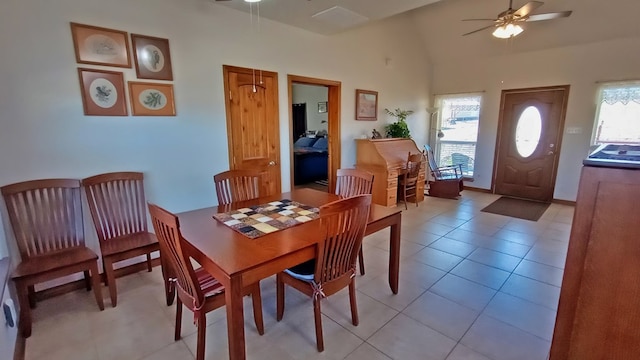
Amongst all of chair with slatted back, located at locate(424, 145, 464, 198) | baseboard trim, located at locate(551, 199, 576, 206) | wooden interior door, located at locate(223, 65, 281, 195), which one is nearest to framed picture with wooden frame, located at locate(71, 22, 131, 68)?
wooden interior door, located at locate(223, 65, 281, 195)

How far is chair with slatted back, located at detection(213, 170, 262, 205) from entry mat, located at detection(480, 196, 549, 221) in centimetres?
379

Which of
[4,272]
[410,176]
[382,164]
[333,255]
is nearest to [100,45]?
[4,272]

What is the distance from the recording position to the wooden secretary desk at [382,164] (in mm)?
4531

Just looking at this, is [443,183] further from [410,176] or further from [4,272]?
[4,272]

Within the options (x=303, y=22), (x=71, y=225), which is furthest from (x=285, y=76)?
(x=71, y=225)

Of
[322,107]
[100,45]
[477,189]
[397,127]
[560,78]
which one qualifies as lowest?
[477,189]

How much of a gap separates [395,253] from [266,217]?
1044mm

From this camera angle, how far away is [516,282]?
2566mm

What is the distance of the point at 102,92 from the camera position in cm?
243

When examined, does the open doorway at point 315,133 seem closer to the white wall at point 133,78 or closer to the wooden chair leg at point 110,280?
the white wall at point 133,78

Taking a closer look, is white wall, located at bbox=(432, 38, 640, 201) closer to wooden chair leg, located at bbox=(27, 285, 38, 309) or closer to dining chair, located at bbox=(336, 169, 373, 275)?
dining chair, located at bbox=(336, 169, 373, 275)

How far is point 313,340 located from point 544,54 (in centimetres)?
580

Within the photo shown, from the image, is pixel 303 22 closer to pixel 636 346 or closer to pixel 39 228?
pixel 39 228

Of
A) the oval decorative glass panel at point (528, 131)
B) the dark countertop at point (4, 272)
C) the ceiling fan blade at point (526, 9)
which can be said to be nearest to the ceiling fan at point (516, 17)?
the ceiling fan blade at point (526, 9)
